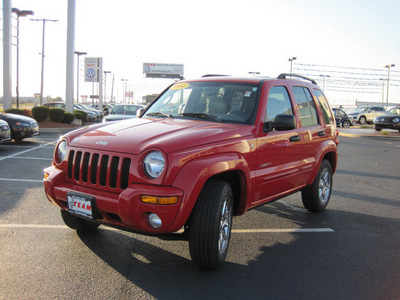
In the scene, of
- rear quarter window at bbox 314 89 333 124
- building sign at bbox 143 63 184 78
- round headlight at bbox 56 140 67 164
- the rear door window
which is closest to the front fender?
the rear door window

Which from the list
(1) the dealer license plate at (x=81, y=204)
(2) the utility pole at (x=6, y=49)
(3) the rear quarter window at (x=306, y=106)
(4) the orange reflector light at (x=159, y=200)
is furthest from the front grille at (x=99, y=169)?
(2) the utility pole at (x=6, y=49)

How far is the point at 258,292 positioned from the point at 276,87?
2467 millimetres

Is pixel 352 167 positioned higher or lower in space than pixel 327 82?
lower

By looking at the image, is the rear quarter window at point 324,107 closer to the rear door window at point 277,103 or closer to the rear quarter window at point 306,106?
the rear quarter window at point 306,106

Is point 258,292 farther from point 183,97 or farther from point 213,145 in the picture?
point 183,97

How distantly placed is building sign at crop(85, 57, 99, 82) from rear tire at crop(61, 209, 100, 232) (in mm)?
38105

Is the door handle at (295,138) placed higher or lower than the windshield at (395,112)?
lower

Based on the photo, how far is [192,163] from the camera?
10.8 feet

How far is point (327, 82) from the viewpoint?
11400 cm

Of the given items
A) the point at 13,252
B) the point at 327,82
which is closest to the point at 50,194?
the point at 13,252

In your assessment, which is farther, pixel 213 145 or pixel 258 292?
pixel 213 145

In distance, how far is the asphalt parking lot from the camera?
326cm

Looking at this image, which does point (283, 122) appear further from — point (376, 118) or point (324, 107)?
point (376, 118)

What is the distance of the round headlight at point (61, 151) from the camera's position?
12.6 feet
